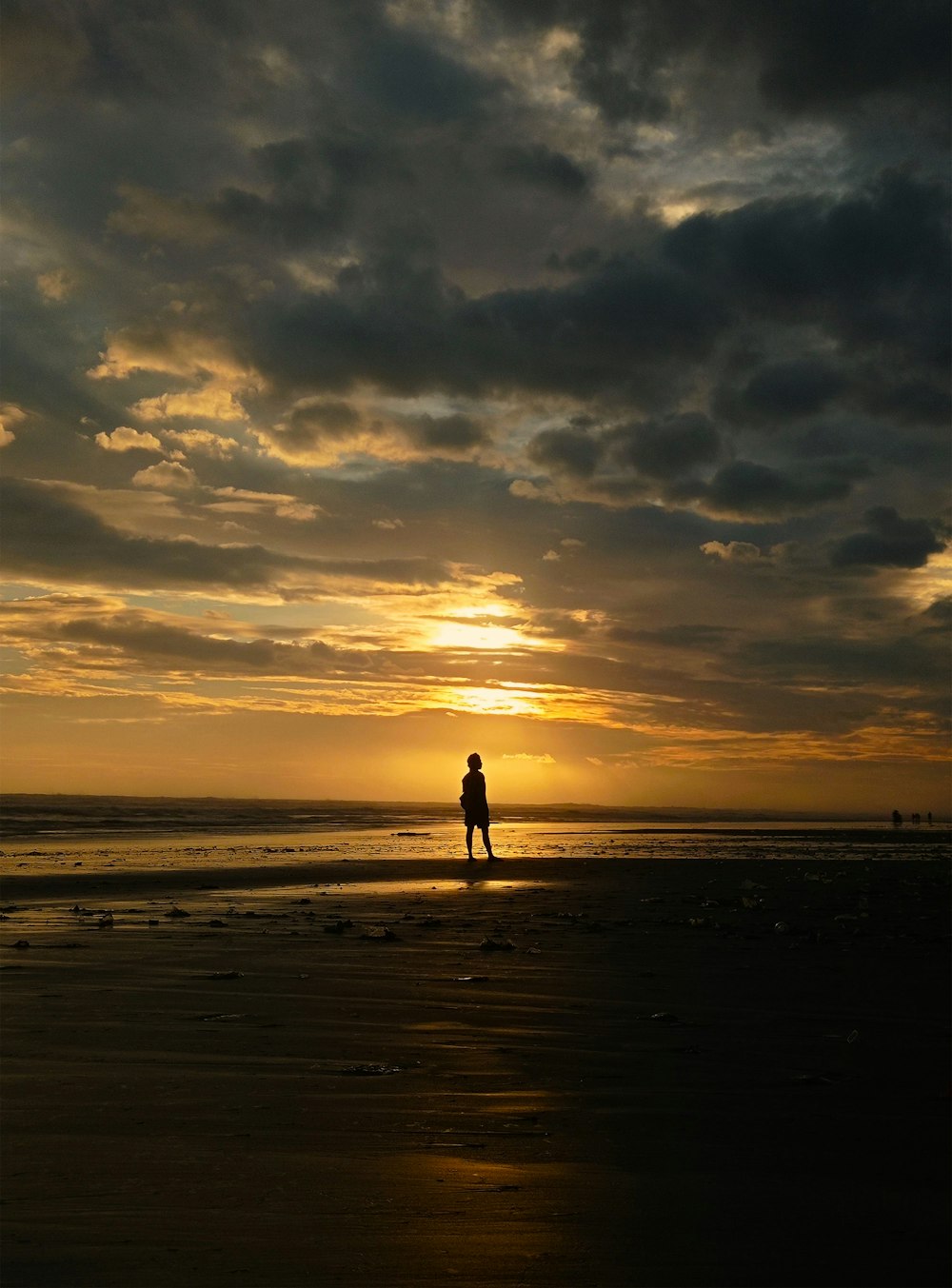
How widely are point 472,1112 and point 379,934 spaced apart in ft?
23.0

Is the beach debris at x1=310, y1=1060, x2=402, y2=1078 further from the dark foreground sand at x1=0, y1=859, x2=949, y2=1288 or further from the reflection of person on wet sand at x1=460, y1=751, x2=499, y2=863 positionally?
the reflection of person on wet sand at x1=460, y1=751, x2=499, y2=863

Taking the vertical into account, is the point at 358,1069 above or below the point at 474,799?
below

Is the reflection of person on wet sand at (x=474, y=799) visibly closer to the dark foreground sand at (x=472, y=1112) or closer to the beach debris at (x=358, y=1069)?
the dark foreground sand at (x=472, y=1112)

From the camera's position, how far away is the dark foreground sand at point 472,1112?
363 centimetres

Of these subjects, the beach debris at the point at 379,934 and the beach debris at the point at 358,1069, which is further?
the beach debris at the point at 379,934

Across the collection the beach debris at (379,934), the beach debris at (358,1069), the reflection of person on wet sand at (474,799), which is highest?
the reflection of person on wet sand at (474,799)

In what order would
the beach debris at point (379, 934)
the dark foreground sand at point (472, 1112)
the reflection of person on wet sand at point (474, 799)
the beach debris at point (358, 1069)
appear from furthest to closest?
the reflection of person on wet sand at point (474, 799) < the beach debris at point (379, 934) < the beach debris at point (358, 1069) < the dark foreground sand at point (472, 1112)

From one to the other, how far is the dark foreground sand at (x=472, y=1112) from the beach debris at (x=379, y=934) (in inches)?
19.2

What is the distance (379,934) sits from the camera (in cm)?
1209

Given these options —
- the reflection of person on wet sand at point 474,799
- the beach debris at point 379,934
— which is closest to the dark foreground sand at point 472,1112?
the beach debris at point 379,934

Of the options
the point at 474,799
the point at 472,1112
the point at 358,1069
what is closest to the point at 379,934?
the point at 358,1069

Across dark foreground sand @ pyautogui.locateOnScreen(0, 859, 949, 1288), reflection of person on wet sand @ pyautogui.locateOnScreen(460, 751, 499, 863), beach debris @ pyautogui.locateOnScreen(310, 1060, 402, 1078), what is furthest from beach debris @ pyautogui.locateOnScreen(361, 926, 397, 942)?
reflection of person on wet sand @ pyautogui.locateOnScreen(460, 751, 499, 863)

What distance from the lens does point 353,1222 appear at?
382cm

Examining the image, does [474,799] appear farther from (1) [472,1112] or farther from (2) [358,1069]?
(1) [472,1112]
